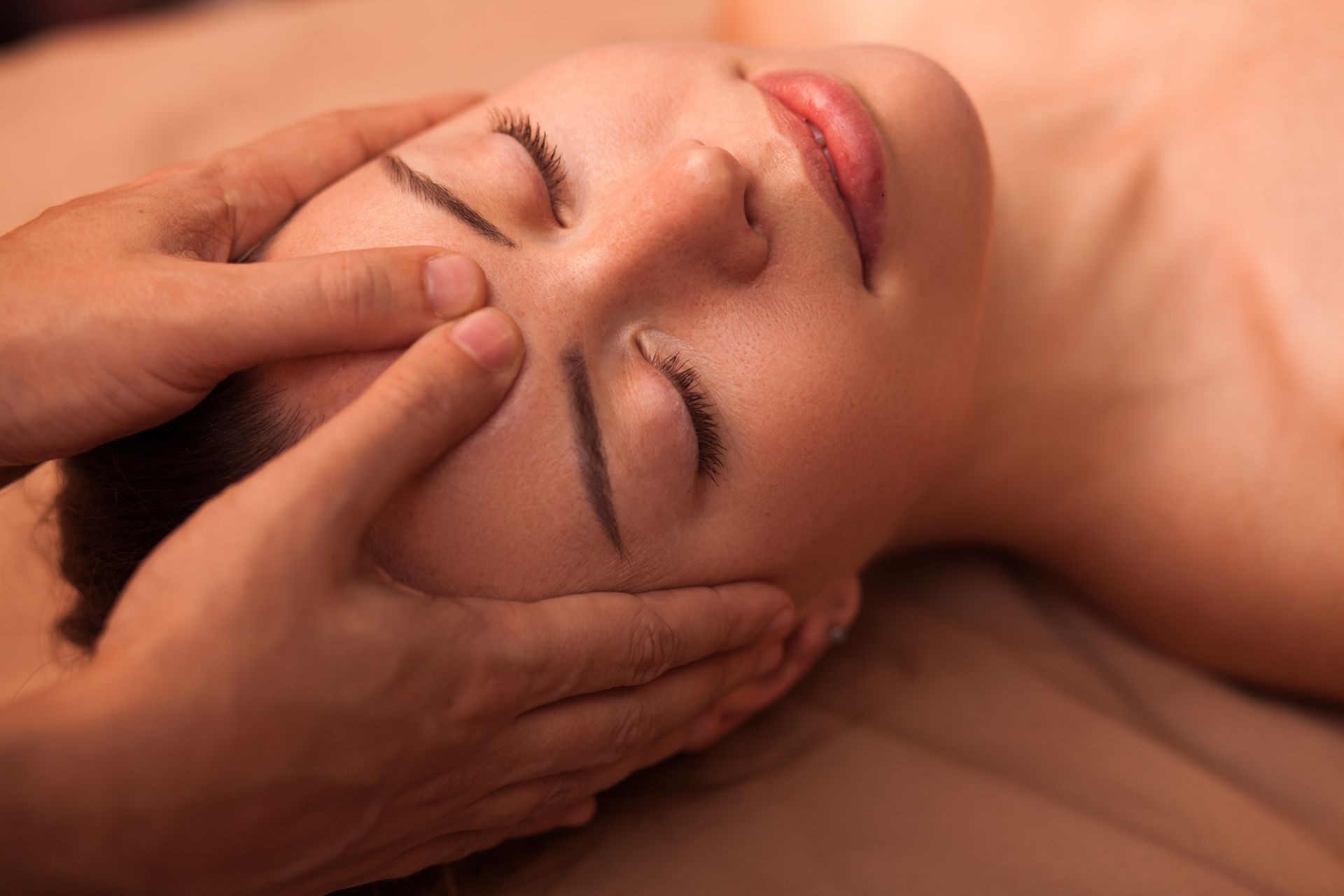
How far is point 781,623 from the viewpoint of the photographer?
3.54 ft

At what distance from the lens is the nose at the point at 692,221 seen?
0.90 m

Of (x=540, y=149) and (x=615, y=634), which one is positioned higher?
(x=540, y=149)

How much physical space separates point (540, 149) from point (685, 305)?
0.24m

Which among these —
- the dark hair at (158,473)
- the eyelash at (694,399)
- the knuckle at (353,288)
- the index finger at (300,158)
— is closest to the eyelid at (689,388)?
the eyelash at (694,399)

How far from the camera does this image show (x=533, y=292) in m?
0.91

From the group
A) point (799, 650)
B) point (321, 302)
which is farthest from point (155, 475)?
point (799, 650)

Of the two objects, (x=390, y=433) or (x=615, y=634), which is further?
(x=615, y=634)

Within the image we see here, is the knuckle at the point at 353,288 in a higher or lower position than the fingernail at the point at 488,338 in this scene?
higher

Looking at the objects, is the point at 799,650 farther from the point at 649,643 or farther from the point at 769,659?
the point at 649,643

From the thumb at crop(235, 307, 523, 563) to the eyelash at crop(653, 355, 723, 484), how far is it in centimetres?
16

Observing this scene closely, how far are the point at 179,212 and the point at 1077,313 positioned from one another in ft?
3.77

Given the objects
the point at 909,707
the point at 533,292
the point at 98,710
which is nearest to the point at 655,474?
the point at 533,292

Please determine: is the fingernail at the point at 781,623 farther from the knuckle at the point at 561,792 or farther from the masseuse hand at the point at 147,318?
the masseuse hand at the point at 147,318

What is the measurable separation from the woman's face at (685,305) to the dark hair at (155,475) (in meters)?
0.05
